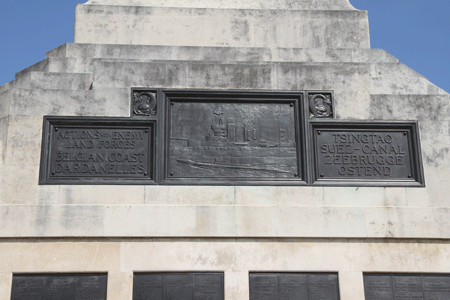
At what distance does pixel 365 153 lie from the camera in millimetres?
11203

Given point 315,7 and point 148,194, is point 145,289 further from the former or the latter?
point 315,7

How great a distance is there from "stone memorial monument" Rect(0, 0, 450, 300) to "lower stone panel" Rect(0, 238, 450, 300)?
1.1 inches

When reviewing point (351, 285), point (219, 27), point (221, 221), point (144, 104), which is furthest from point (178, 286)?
point (219, 27)

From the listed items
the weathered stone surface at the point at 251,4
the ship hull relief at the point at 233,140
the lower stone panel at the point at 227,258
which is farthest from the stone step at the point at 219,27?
the lower stone panel at the point at 227,258

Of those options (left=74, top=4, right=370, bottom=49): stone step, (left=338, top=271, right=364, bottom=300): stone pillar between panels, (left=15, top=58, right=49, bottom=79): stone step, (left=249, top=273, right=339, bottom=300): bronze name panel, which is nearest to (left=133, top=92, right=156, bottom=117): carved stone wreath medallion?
(left=74, top=4, right=370, bottom=49): stone step

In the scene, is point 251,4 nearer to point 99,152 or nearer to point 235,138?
point 235,138

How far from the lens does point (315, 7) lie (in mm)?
13609

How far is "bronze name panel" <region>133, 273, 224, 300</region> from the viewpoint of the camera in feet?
32.2

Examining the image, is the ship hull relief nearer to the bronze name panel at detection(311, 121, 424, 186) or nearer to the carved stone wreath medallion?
the carved stone wreath medallion

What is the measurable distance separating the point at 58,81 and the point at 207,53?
3.48 m

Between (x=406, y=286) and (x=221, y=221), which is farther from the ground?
(x=221, y=221)

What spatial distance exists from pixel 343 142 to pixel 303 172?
1.20 m

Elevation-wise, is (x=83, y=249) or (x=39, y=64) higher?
(x=39, y=64)

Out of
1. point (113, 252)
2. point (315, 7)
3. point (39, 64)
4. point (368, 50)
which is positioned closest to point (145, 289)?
point (113, 252)
